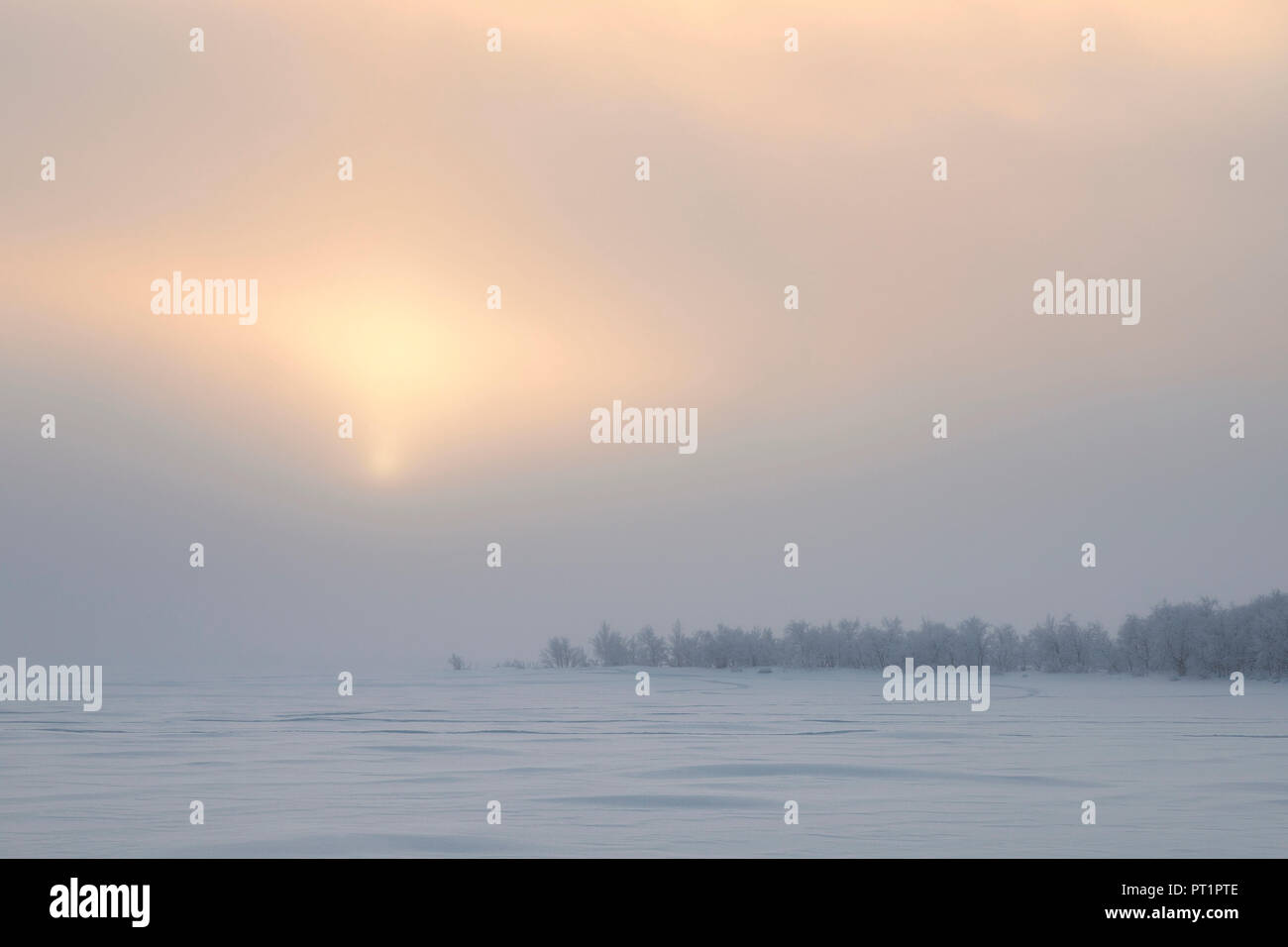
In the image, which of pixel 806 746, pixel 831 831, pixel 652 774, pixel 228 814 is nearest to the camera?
pixel 831 831

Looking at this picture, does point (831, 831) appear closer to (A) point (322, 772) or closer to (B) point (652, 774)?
(B) point (652, 774)

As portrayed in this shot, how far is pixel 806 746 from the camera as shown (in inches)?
822

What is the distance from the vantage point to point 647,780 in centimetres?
1616

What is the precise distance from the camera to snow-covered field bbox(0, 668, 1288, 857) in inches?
468

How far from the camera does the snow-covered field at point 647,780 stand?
11898mm
